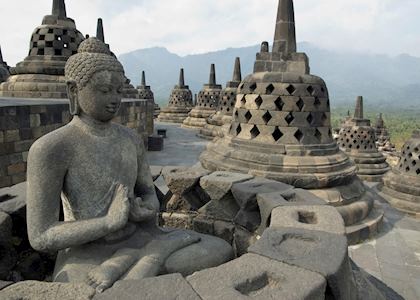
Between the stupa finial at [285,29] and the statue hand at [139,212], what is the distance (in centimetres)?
432

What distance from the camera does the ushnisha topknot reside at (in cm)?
178

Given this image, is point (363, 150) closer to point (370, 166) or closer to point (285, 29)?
point (370, 166)

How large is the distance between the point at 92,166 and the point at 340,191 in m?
4.25

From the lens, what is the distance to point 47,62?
8812 mm

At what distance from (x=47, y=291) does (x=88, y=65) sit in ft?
3.67

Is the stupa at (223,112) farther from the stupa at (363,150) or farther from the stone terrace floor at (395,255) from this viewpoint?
the stone terrace floor at (395,255)

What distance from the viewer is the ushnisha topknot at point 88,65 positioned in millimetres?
1777

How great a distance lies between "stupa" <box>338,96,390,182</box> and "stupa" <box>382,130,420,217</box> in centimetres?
310

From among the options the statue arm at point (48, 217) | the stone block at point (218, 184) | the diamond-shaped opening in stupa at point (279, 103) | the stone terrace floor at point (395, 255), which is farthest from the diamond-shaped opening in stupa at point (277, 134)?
the statue arm at point (48, 217)

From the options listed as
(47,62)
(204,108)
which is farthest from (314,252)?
(204,108)

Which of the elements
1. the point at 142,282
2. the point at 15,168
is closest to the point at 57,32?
the point at 15,168

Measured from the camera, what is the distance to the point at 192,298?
4.21 feet

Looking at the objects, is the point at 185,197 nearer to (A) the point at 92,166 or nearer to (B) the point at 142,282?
(A) the point at 92,166

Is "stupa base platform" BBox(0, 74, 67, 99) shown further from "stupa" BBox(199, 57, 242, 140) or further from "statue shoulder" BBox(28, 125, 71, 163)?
"statue shoulder" BBox(28, 125, 71, 163)
